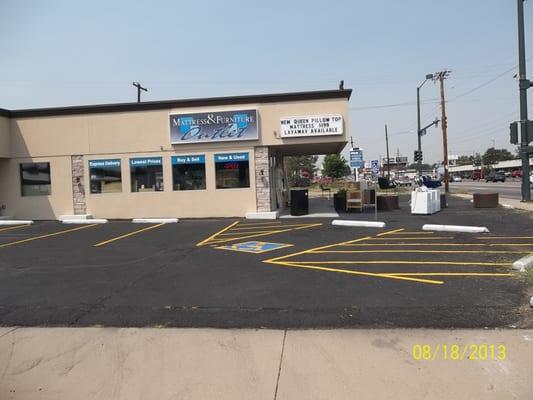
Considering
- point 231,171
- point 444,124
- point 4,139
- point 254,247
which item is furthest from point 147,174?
point 444,124

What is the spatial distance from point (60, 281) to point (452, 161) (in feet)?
621

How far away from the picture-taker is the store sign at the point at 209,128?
19.6 m

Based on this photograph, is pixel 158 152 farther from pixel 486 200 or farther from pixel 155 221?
pixel 486 200

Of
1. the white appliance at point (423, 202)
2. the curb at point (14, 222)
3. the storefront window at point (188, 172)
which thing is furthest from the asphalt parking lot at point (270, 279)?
the storefront window at point (188, 172)

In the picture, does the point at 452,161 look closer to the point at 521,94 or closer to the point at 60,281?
the point at 521,94

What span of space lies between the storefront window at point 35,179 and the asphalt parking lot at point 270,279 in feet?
23.3

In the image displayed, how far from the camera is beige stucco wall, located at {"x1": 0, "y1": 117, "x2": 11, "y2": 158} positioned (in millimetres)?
20438

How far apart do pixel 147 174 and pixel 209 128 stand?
131 inches

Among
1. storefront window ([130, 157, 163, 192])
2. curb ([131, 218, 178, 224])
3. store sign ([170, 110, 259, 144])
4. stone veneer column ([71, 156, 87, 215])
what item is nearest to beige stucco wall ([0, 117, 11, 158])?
stone veneer column ([71, 156, 87, 215])

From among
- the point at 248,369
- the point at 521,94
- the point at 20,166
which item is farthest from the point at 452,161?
the point at 248,369

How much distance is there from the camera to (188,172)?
20.2 metres

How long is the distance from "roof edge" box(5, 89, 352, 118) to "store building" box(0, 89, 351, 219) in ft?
0.14

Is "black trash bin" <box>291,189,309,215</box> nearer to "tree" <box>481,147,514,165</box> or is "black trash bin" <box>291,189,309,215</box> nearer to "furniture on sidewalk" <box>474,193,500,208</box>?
"furniture on sidewalk" <box>474,193,500,208</box>

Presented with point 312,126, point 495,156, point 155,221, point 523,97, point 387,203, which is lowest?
point 155,221
